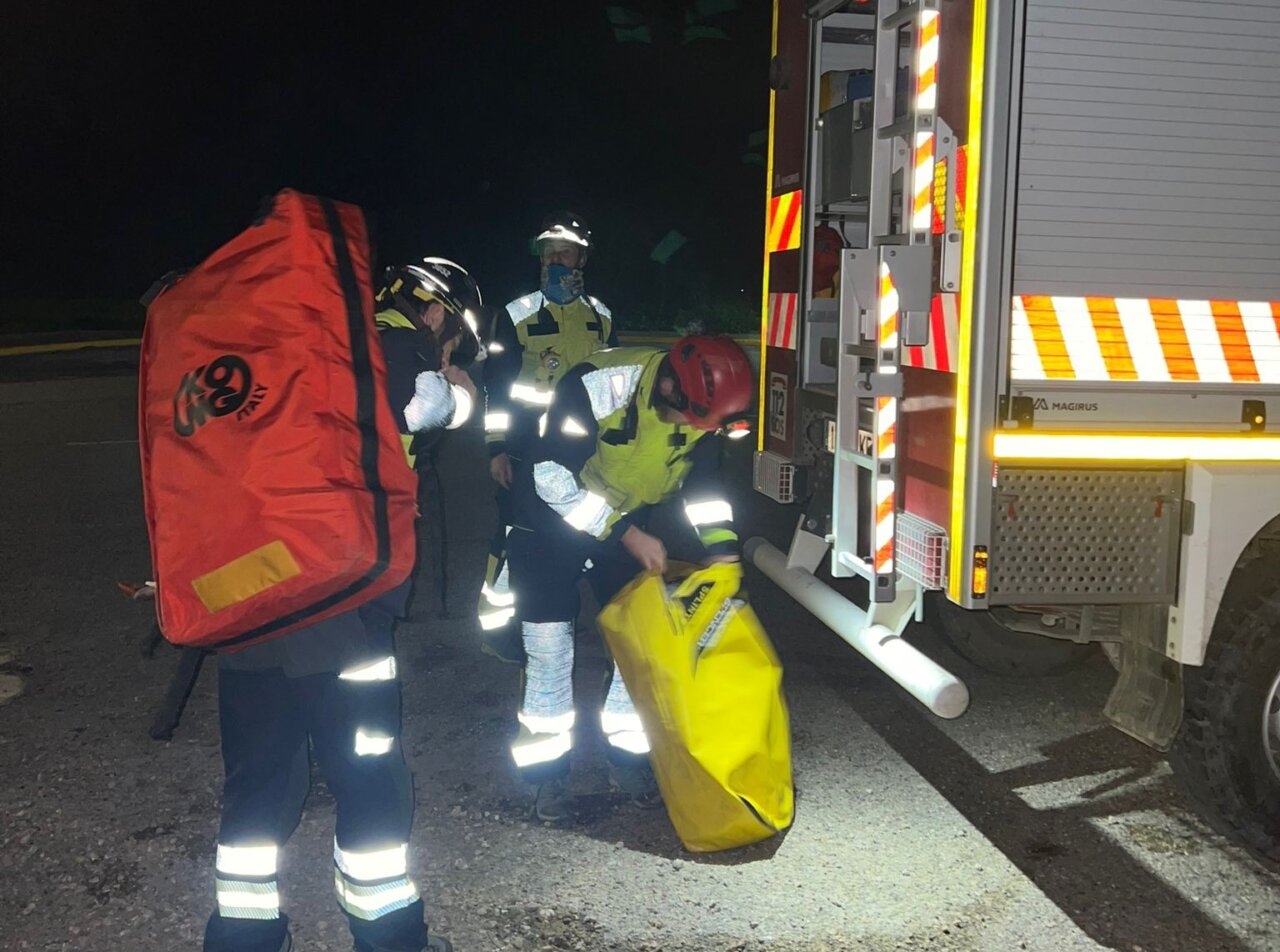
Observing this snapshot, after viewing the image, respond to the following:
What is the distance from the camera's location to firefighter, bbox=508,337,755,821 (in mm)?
3908

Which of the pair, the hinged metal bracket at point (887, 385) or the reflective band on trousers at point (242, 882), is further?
the hinged metal bracket at point (887, 385)

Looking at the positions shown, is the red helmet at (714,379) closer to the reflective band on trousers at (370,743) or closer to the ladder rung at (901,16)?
the ladder rung at (901,16)

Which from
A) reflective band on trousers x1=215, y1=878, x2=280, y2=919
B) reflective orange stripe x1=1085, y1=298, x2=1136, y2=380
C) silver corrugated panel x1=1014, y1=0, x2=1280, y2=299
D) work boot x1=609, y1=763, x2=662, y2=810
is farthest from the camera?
work boot x1=609, y1=763, x2=662, y2=810

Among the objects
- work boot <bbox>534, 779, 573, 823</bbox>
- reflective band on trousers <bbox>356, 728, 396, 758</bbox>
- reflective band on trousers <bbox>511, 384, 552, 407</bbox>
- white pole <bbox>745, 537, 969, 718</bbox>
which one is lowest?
work boot <bbox>534, 779, 573, 823</bbox>

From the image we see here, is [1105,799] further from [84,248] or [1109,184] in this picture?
[84,248]

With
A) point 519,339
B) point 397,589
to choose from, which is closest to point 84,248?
point 519,339

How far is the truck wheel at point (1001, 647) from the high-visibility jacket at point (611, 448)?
5.92ft

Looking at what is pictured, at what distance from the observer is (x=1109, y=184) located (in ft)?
11.9

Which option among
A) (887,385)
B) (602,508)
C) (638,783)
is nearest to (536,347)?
(602,508)

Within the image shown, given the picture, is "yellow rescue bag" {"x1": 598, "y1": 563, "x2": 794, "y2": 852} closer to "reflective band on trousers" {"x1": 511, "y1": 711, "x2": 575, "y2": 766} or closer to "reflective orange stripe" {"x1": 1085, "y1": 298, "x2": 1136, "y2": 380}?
"reflective band on trousers" {"x1": 511, "y1": 711, "x2": 575, "y2": 766}

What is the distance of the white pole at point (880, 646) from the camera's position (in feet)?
12.4

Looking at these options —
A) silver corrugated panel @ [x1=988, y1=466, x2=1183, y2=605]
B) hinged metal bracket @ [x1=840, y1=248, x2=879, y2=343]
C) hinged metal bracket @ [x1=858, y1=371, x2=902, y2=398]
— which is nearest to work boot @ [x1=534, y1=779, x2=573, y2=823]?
silver corrugated panel @ [x1=988, y1=466, x2=1183, y2=605]

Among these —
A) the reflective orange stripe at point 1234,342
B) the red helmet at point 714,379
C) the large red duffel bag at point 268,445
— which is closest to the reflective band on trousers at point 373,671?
the large red duffel bag at point 268,445

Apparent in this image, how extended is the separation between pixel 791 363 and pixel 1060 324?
1.71 metres
